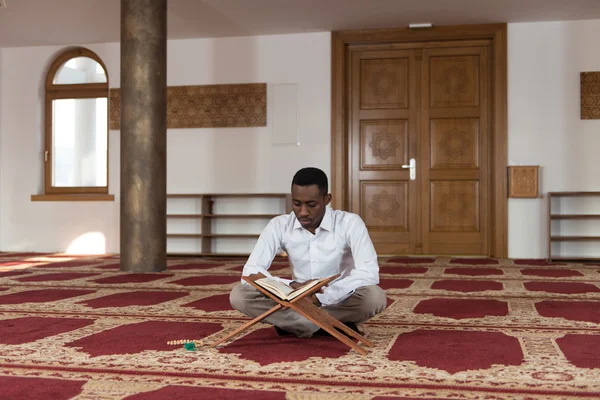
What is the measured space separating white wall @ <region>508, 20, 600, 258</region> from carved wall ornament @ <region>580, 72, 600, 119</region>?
7 centimetres

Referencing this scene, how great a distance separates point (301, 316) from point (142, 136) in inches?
160

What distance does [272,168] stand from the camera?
875cm

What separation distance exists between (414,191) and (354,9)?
228 cm

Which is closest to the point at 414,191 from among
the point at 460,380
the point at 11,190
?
the point at 11,190

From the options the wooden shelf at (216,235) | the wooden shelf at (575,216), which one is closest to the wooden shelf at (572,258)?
the wooden shelf at (575,216)

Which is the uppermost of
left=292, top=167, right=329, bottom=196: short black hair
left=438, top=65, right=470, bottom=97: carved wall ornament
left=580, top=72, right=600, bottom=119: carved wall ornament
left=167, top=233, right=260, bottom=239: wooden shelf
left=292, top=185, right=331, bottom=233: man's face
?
left=438, top=65, right=470, bottom=97: carved wall ornament

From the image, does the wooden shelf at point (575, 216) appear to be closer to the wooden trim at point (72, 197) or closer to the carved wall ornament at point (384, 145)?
the carved wall ornament at point (384, 145)

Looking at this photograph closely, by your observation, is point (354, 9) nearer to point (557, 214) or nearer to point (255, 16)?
point (255, 16)

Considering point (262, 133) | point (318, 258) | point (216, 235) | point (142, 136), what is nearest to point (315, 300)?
point (318, 258)

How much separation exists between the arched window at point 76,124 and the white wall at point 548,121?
5.17 metres

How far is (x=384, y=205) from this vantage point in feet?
28.4

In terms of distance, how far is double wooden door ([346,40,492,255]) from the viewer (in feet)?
27.8

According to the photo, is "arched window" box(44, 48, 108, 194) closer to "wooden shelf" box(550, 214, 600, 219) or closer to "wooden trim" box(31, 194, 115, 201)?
"wooden trim" box(31, 194, 115, 201)

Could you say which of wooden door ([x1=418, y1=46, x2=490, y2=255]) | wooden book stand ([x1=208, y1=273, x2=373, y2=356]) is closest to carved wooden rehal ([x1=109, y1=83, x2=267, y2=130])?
wooden door ([x1=418, y1=46, x2=490, y2=255])
